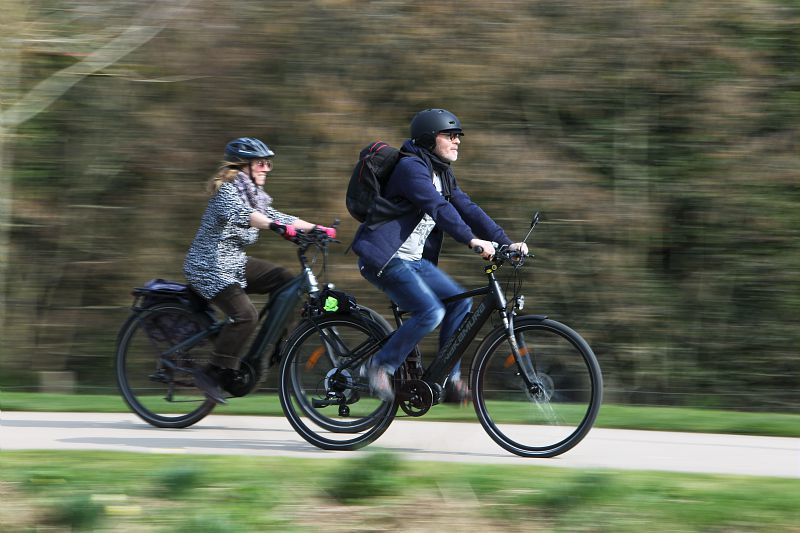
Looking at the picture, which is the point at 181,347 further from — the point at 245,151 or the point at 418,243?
the point at 418,243

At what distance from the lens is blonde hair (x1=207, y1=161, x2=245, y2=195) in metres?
6.81

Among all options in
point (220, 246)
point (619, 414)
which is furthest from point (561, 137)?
point (220, 246)

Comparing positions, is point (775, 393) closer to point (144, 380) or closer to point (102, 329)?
point (144, 380)

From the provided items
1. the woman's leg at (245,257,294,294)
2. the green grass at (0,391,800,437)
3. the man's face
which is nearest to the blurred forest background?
the green grass at (0,391,800,437)

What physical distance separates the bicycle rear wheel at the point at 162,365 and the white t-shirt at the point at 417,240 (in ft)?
4.94

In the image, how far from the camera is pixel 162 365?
713 cm

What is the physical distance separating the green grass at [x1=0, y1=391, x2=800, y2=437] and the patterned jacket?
133 centimetres

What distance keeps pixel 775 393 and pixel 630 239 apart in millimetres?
1755

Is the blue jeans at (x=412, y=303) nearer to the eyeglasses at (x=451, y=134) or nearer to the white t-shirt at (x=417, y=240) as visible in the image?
the white t-shirt at (x=417, y=240)

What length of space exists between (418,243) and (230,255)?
124 centimetres

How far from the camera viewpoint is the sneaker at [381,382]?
20.7 feet

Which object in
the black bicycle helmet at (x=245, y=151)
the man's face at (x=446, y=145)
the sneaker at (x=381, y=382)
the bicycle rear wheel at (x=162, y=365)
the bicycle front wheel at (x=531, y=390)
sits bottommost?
the bicycle rear wheel at (x=162, y=365)

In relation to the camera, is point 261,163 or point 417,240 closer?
point 417,240

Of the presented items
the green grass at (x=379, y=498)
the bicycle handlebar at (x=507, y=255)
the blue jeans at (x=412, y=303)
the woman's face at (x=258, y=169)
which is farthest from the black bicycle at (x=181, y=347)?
the green grass at (x=379, y=498)
